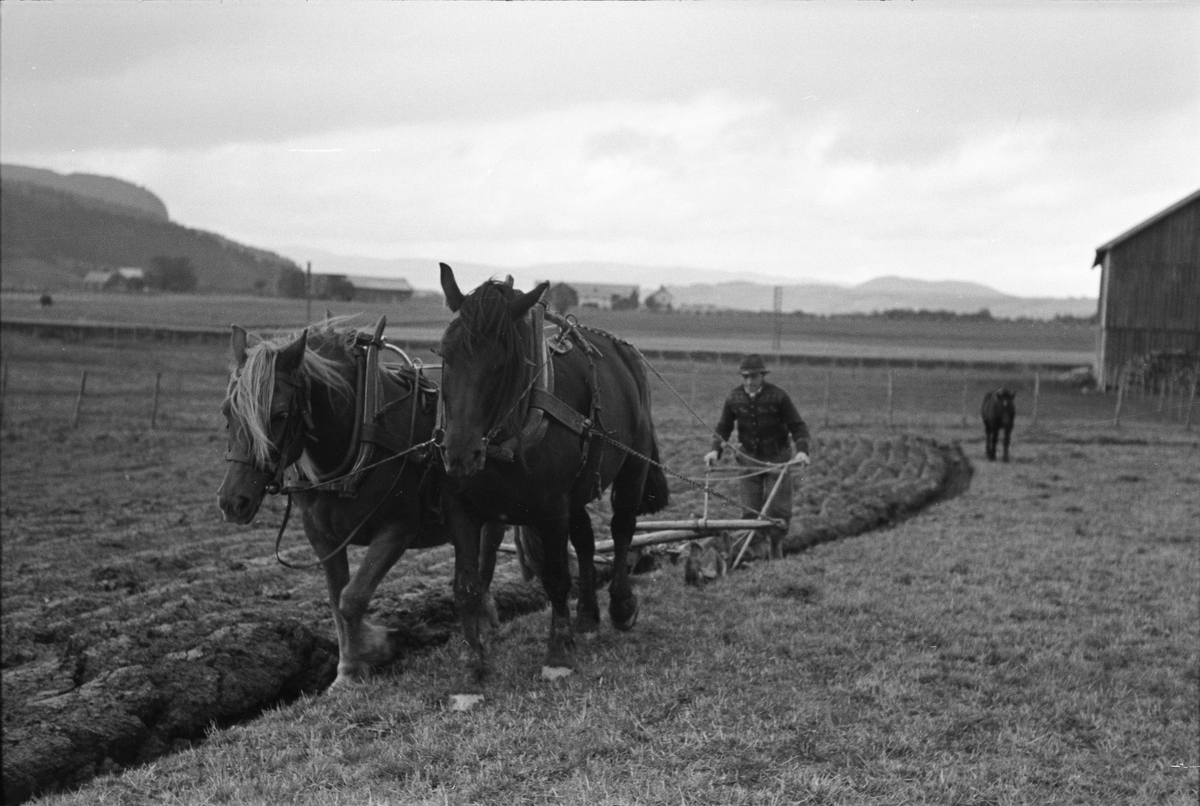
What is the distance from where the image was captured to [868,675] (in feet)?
19.6

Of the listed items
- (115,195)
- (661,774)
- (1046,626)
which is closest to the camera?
(661,774)

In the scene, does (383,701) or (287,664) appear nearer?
(383,701)

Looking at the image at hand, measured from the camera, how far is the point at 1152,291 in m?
35.0

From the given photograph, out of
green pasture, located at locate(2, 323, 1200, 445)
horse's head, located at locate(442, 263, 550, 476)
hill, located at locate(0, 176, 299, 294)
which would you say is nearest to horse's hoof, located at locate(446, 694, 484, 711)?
horse's head, located at locate(442, 263, 550, 476)

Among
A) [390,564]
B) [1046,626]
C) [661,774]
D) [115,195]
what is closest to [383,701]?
[390,564]

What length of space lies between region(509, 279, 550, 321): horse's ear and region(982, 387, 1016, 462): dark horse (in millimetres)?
15992

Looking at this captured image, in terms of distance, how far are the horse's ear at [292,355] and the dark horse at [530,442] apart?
32.2 inches

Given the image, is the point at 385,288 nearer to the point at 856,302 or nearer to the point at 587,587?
the point at 587,587

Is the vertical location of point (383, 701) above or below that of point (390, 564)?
below

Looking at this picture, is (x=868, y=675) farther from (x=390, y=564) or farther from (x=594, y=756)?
(x=390, y=564)

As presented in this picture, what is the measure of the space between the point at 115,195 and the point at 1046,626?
12004cm

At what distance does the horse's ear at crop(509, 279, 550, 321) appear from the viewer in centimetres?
509

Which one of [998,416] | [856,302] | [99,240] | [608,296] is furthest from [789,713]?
[856,302]

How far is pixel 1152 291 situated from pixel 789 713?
3482 centimetres
